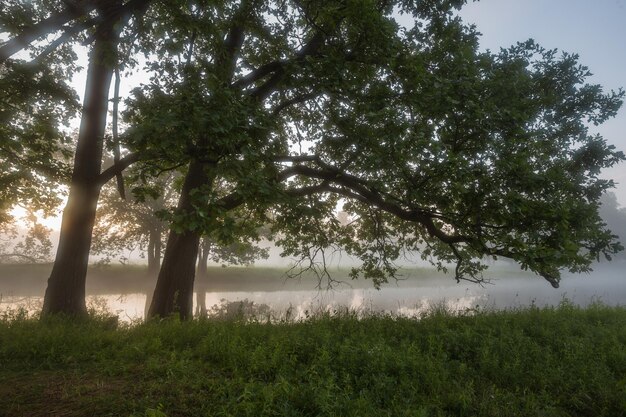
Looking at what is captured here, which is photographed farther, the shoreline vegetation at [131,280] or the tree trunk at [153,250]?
the tree trunk at [153,250]

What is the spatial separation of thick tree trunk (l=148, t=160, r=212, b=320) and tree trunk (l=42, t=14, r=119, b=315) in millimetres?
1919

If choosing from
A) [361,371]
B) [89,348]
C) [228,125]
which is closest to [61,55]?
[228,125]

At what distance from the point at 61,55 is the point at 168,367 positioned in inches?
475

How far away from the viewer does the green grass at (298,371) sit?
14.7ft

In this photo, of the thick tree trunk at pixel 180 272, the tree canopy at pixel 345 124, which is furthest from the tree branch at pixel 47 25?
the thick tree trunk at pixel 180 272

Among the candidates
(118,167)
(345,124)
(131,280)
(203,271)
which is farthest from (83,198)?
(131,280)

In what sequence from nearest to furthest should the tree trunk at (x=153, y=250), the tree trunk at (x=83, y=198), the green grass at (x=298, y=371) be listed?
the green grass at (x=298, y=371)
the tree trunk at (x=83, y=198)
the tree trunk at (x=153, y=250)

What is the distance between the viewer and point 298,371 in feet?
17.6

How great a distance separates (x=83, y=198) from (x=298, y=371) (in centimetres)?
792

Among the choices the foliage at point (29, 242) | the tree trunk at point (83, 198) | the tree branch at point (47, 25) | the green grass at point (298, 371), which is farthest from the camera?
the foliage at point (29, 242)

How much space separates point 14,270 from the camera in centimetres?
2533

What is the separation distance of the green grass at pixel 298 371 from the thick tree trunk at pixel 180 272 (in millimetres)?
1779

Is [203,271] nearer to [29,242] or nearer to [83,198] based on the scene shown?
[29,242]

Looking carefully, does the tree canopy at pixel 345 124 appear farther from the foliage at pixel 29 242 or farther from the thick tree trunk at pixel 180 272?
the foliage at pixel 29 242
